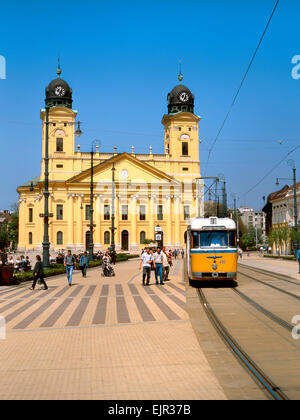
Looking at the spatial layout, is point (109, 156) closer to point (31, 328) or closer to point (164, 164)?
point (164, 164)

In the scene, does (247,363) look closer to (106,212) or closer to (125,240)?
(106,212)

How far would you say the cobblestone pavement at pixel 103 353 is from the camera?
6707mm

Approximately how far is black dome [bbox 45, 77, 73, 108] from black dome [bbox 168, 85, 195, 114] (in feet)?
59.1

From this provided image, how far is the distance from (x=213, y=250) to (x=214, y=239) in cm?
58

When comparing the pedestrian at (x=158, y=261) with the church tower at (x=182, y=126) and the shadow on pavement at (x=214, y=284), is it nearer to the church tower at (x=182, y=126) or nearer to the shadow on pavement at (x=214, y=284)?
the shadow on pavement at (x=214, y=284)

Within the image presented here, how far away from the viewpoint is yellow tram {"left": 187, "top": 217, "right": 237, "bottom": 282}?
21219 mm

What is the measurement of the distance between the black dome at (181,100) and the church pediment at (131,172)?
38.5 ft

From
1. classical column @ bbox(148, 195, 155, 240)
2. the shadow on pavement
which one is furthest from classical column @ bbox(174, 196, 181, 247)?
the shadow on pavement

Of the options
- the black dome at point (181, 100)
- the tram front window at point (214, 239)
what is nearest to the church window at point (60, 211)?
the black dome at point (181, 100)

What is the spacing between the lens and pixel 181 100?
90562 mm

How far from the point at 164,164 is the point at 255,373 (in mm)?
83645

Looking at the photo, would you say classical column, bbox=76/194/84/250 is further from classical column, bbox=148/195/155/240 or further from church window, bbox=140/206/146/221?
classical column, bbox=148/195/155/240

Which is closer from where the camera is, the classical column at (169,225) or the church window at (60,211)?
the church window at (60,211)

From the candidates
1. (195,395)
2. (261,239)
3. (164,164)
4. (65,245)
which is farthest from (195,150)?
(195,395)
